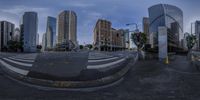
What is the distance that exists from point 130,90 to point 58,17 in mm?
126906

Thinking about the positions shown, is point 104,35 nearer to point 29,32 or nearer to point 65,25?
point 65,25

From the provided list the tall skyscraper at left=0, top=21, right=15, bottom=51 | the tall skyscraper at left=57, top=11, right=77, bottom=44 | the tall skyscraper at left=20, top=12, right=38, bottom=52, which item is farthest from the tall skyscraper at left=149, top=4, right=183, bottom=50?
the tall skyscraper at left=0, top=21, right=15, bottom=51

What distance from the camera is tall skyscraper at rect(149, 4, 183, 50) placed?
314ft

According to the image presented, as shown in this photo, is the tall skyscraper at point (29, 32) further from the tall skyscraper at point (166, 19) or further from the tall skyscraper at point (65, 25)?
the tall skyscraper at point (166, 19)

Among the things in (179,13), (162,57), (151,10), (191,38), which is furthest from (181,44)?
(162,57)

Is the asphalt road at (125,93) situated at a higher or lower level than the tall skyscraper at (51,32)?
lower

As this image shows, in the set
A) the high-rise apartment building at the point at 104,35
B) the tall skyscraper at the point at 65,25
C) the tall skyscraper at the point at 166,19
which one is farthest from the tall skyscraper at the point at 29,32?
the tall skyscraper at the point at 166,19

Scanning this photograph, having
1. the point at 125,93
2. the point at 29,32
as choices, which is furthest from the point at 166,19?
the point at 125,93

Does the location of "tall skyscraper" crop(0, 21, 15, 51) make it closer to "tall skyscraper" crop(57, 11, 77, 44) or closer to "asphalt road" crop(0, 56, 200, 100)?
"tall skyscraper" crop(57, 11, 77, 44)

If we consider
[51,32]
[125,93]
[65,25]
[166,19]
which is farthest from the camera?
[51,32]

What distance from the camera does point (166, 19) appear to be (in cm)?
9931

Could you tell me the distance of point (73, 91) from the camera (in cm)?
790

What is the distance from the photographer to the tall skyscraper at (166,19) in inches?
3772

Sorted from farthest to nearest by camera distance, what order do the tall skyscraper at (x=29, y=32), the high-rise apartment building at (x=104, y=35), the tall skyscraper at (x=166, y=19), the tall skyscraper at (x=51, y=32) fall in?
the tall skyscraper at (x=51, y=32), the high-rise apartment building at (x=104, y=35), the tall skyscraper at (x=166, y=19), the tall skyscraper at (x=29, y=32)
